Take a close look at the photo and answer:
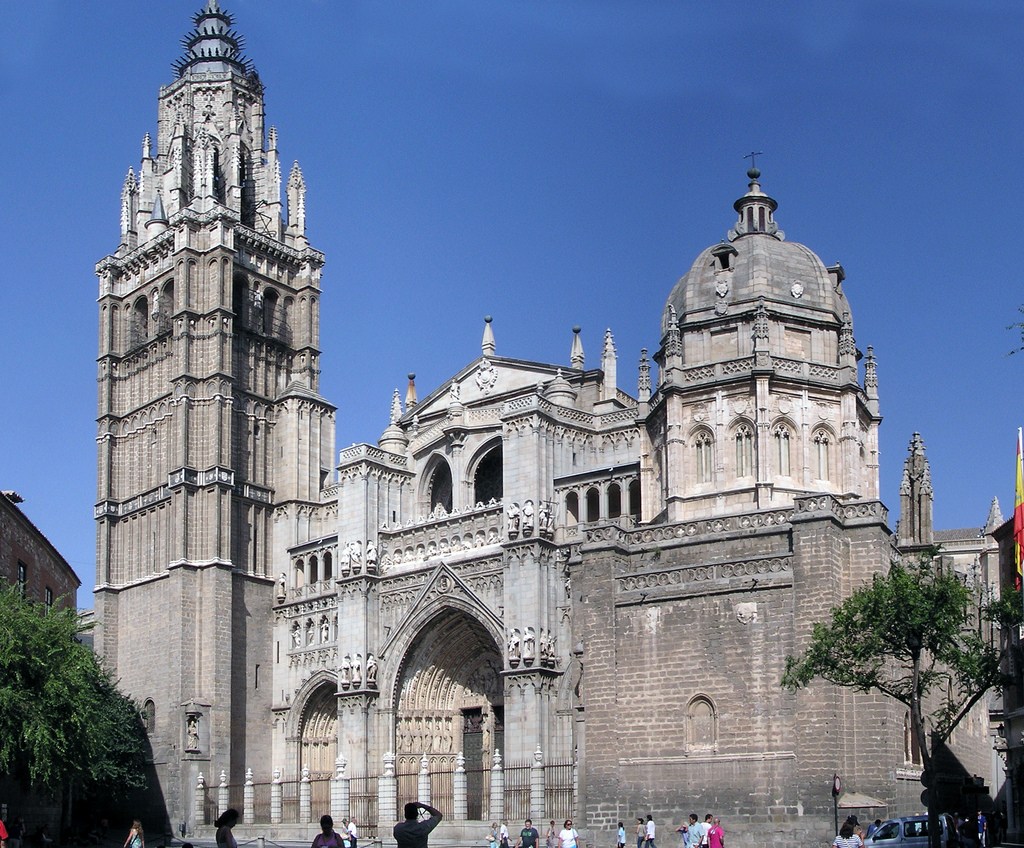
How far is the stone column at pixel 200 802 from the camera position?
52.4 metres

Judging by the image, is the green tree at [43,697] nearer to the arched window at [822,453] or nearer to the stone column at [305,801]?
the stone column at [305,801]

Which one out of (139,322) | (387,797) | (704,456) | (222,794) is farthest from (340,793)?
(139,322)

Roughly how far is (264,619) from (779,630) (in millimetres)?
27385

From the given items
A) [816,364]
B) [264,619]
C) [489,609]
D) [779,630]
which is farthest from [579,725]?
[264,619]

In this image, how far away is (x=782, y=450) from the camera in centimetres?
4241

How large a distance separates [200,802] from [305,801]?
4.76 metres

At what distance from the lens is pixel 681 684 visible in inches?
1399

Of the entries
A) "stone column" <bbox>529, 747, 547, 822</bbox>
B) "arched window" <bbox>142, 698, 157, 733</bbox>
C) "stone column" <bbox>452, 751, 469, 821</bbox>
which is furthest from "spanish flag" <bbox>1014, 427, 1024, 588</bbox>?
"arched window" <bbox>142, 698, 157, 733</bbox>

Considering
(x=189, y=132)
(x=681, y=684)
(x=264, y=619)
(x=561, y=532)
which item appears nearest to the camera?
(x=681, y=684)

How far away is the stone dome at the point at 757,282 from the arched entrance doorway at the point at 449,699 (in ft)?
41.9

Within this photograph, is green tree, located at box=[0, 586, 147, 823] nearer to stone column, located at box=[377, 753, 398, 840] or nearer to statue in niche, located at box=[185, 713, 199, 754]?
stone column, located at box=[377, 753, 398, 840]

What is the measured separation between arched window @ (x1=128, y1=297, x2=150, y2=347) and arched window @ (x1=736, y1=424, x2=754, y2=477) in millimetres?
28935

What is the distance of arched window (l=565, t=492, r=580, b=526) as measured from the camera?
47.3m

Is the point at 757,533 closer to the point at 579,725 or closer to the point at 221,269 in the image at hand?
the point at 579,725
